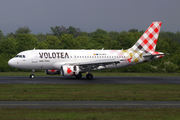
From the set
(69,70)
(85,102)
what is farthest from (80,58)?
(85,102)

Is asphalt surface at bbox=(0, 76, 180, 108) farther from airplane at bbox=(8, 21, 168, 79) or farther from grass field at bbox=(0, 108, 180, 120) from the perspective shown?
airplane at bbox=(8, 21, 168, 79)

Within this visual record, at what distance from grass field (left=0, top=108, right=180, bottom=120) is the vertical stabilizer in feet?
101

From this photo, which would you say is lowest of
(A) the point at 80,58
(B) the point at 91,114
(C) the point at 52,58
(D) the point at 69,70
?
(B) the point at 91,114

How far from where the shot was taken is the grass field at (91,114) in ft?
42.8

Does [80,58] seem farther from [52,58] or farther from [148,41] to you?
[148,41]

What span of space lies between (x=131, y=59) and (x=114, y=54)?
2.97m

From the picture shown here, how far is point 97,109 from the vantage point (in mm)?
15320

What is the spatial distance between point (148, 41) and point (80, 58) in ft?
40.7

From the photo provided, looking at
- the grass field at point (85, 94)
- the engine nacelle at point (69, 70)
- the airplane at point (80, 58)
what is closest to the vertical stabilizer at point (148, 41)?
the airplane at point (80, 58)

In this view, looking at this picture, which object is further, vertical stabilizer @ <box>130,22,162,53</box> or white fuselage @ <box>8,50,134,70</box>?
vertical stabilizer @ <box>130,22,162,53</box>

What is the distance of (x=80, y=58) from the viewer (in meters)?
42.8

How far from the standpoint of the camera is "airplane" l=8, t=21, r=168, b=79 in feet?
132

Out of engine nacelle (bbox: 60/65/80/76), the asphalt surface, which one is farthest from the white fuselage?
engine nacelle (bbox: 60/65/80/76)

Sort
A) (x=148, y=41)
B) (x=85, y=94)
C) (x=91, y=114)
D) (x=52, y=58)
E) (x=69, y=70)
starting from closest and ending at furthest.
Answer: (x=91, y=114)
(x=85, y=94)
(x=69, y=70)
(x=52, y=58)
(x=148, y=41)
